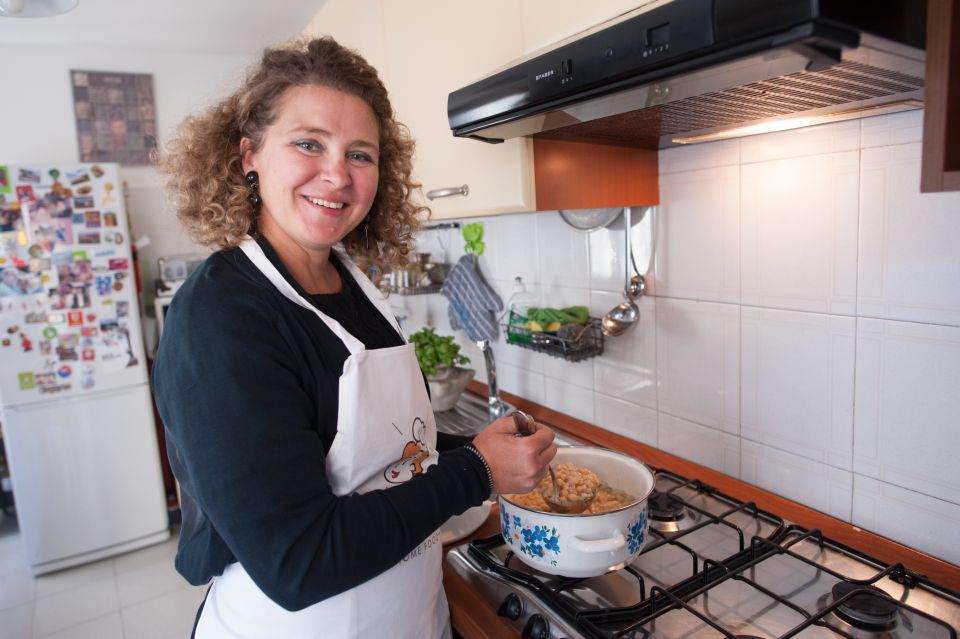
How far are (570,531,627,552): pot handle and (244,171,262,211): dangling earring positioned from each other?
64 cm

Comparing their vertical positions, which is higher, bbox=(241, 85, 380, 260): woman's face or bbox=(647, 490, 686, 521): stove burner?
bbox=(241, 85, 380, 260): woman's face

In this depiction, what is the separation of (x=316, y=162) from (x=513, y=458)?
460 mm

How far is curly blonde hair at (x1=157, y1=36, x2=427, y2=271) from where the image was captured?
81 cm

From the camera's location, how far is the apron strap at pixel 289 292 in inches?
30.9

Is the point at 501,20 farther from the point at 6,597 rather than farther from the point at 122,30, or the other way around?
the point at 6,597

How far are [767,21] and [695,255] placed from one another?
70 centimetres

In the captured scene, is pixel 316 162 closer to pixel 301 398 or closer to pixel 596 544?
pixel 301 398

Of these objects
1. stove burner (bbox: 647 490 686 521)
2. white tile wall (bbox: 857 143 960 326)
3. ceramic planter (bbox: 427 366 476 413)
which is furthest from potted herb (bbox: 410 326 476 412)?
white tile wall (bbox: 857 143 960 326)

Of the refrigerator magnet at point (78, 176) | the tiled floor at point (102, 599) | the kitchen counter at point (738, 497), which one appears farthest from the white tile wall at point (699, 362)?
the refrigerator magnet at point (78, 176)

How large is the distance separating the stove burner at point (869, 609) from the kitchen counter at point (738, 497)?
0.41ft

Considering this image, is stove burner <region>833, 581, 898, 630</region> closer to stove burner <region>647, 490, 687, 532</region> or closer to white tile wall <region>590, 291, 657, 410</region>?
stove burner <region>647, 490, 687, 532</region>

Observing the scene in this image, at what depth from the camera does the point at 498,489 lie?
79 centimetres

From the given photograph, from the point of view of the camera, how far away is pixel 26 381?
8.10ft

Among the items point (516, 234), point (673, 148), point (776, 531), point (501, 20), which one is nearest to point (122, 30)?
point (516, 234)
